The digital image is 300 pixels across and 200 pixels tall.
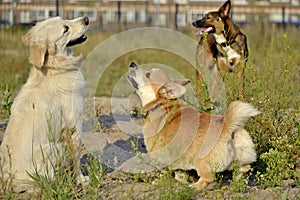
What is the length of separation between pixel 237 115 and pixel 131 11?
2608 centimetres

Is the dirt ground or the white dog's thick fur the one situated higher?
the white dog's thick fur

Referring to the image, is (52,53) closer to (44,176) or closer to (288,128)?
(44,176)

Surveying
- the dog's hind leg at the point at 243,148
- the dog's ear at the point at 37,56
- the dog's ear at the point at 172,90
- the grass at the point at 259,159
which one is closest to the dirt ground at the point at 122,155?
the grass at the point at 259,159

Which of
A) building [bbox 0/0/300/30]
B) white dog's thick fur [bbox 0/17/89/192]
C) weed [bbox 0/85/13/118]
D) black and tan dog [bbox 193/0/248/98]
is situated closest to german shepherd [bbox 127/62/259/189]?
white dog's thick fur [bbox 0/17/89/192]

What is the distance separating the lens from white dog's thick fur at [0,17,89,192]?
13.9 feet

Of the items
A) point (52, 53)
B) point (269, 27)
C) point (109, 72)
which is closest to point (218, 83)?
point (52, 53)

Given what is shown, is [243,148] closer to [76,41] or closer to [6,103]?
[76,41]

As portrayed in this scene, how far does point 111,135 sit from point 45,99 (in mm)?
1878

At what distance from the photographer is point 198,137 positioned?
14.5ft

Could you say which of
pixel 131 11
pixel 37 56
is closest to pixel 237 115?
pixel 37 56

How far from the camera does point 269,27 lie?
651 inches

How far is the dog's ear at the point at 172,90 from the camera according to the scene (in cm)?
463

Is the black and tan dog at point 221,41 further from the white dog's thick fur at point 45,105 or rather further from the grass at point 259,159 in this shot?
the white dog's thick fur at point 45,105

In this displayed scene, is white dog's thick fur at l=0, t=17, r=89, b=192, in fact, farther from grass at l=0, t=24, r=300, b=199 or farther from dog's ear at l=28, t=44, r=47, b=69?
grass at l=0, t=24, r=300, b=199
